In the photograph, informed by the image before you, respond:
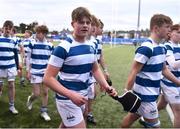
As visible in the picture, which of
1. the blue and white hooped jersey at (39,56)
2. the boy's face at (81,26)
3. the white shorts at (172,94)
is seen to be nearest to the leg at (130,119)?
the white shorts at (172,94)

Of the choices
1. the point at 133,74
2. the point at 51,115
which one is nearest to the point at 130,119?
the point at 133,74

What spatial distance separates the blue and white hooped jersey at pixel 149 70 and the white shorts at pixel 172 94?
3.46ft

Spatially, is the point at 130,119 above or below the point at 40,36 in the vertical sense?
below

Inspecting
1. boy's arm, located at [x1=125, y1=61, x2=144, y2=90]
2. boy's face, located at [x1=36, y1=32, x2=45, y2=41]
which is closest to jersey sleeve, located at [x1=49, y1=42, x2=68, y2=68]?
boy's arm, located at [x1=125, y1=61, x2=144, y2=90]

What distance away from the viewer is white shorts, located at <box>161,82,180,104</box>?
7.00 metres

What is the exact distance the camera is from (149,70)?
5918 millimetres

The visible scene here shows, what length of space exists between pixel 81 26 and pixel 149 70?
1410 mm

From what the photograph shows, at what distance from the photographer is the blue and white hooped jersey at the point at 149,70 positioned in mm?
5801

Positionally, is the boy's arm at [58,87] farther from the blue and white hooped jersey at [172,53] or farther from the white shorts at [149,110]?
the blue and white hooped jersey at [172,53]

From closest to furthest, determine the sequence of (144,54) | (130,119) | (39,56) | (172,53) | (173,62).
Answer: (144,54), (130,119), (173,62), (172,53), (39,56)

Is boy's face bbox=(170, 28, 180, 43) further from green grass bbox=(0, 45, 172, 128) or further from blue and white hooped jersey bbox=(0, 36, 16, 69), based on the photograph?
blue and white hooped jersey bbox=(0, 36, 16, 69)

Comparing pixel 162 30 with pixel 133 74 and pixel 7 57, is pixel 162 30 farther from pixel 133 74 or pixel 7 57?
pixel 7 57

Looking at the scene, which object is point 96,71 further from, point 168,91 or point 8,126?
point 8,126

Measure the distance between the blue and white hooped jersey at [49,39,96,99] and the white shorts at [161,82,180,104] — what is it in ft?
7.60
